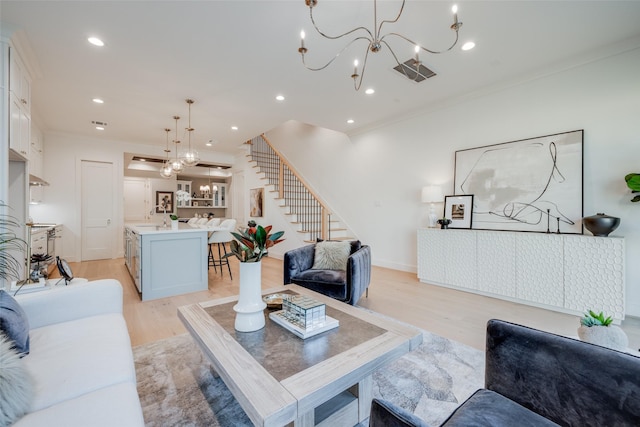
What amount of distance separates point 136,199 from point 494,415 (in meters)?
10.9

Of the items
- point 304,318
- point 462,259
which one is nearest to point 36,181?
point 304,318

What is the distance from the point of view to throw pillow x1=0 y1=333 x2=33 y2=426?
36.4 inches

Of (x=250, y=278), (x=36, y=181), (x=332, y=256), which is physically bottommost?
(x=332, y=256)

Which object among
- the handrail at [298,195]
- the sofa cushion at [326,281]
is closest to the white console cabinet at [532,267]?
the sofa cushion at [326,281]

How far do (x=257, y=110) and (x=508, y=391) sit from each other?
4.93m

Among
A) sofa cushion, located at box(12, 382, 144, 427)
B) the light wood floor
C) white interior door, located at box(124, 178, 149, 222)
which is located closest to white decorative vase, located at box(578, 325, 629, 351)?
the light wood floor

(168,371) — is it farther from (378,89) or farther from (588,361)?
(378,89)

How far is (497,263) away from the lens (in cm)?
367

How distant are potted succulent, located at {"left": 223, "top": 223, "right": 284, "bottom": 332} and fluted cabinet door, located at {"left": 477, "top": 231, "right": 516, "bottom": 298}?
3.35 meters

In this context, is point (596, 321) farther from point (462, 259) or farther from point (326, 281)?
point (462, 259)

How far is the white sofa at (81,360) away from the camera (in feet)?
3.23

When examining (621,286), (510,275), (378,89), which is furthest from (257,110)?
(621,286)

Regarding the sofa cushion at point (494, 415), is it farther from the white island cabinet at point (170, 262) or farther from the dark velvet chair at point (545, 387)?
the white island cabinet at point (170, 262)

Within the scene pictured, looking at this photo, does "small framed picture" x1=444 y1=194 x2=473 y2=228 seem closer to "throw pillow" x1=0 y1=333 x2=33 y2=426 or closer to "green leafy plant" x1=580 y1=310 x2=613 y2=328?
"green leafy plant" x1=580 y1=310 x2=613 y2=328
